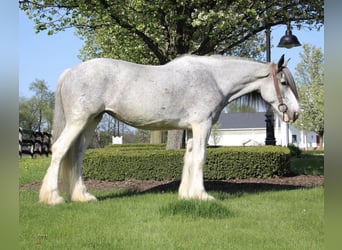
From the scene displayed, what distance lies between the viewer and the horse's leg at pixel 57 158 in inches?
266

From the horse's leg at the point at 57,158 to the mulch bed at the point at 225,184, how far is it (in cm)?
289

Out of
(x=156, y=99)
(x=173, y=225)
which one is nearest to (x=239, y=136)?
(x=156, y=99)

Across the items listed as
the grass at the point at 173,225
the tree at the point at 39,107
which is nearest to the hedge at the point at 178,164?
the grass at the point at 173,225

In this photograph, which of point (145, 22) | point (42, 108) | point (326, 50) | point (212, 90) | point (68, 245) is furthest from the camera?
point (42, 108)

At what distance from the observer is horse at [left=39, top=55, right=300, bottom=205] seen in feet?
22.5

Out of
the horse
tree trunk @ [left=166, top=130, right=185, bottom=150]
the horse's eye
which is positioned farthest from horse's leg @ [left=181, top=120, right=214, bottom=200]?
tree trunk @ [left=166, top=130, right=185, bottom=150]

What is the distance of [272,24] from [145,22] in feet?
14.7

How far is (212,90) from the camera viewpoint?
7387mm

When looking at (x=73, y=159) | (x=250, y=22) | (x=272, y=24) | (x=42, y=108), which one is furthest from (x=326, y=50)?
(x=42, y=108)

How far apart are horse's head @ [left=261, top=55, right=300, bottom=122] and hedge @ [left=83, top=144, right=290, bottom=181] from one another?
3936 millimetres

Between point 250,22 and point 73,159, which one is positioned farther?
point 250,22

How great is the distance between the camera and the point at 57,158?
22.4 ft

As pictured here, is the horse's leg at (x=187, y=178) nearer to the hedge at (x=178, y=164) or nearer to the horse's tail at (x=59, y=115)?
the horse's tail at (x=59, y=115)
